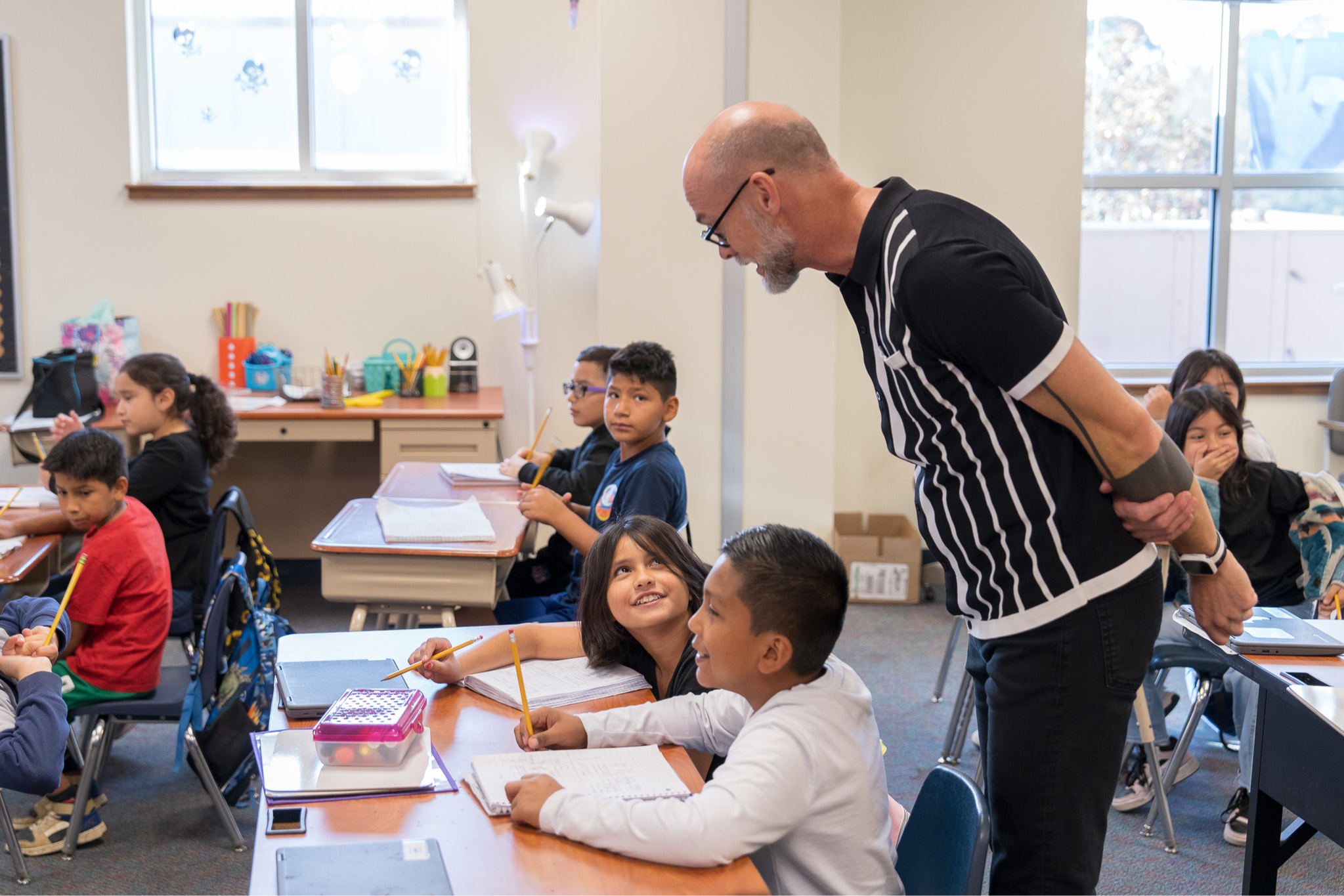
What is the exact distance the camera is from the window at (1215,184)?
16.2 feet

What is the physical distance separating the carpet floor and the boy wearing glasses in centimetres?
96

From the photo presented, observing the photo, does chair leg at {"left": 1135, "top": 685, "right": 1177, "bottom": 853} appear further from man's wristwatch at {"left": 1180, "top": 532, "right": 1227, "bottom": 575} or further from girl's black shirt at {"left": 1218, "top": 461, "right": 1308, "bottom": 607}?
man's wristwatch at {"left": 1180, "top": 532, "right": 1227, "bottom": 575}

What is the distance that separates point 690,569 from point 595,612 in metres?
0.17

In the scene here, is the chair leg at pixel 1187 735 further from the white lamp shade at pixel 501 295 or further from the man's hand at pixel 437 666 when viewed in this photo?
the white lamp shade at pixel 501 295

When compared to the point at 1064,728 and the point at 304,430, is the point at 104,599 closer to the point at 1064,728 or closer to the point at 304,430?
the point at 304,430

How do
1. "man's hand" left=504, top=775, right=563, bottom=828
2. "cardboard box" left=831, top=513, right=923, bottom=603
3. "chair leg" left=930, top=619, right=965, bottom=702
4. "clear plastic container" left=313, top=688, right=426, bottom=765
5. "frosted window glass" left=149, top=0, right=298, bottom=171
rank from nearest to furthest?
"man's hand" left=504, top=775, right=563, bottom=828 < "clear plastic container" left=313, top=688, right=426, bottom=765 < "chair leg" left=930, top=619, right=965, bottom=702 < "cardboard box" left=831, top=513, right=923, bottom=603 < "frosted window glass" left=149, top=0, right=298, bottom=171

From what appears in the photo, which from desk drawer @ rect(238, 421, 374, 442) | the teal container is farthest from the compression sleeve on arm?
the teal container

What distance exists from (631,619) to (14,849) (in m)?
1.53

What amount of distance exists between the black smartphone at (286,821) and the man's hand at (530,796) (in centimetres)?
21

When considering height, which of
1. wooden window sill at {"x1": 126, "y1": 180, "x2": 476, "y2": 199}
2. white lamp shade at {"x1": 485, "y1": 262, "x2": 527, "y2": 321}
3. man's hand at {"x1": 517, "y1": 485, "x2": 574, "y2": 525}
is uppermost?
wooden window sill at {"x1": 126, "y1": 180, "x2": 476, "y2": 199}

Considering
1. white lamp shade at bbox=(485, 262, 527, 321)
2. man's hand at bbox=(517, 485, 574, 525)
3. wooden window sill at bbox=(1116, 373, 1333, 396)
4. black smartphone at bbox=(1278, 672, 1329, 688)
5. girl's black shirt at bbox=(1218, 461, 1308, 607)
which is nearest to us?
black smartphone at bbox=(1278, 672, 1329, 688)

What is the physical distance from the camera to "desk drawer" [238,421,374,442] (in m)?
4.11

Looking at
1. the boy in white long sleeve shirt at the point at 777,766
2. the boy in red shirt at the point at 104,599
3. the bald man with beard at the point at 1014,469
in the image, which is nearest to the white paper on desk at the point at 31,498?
the boy in red shirt at the point at 104,599

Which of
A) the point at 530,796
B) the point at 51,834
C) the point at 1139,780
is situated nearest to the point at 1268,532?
the point at 1139,780
